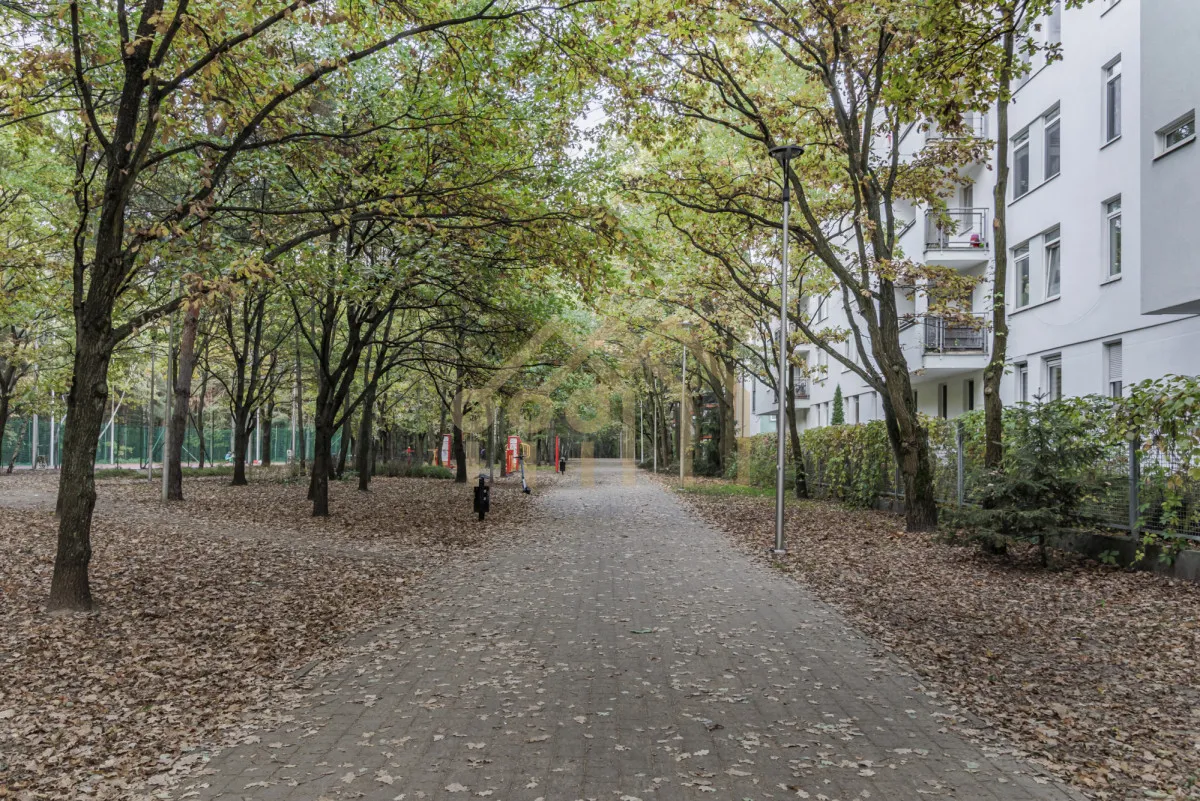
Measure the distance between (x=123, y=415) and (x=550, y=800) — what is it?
6055cm

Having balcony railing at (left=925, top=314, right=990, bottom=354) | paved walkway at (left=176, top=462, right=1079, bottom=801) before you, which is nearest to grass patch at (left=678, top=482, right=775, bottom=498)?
balcony railing at (left=925, top=314, right=990, bottom=354)

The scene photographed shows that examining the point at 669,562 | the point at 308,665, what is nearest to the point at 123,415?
the point at 669,562

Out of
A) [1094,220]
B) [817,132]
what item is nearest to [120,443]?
[817,132]

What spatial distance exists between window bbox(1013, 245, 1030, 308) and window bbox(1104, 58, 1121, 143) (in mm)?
4090

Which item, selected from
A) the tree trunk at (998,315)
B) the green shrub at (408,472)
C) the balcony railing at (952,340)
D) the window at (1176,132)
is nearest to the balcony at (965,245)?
the balcony railing at (952,340)

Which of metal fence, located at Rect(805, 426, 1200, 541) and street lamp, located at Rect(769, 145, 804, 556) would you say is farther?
street lamp, located at Rect(769, 145, 804, 556)

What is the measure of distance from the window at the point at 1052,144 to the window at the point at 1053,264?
4.61 ft

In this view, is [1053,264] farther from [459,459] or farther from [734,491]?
[459,459]

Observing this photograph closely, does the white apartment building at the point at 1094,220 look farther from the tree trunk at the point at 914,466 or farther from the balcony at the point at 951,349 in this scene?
the tree trunk at the point at 914,466

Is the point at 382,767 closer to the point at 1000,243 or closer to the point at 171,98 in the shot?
the point at 171,98

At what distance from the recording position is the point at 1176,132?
1335cm

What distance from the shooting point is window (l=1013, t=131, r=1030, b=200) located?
2273 cm

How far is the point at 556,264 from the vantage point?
451 inches

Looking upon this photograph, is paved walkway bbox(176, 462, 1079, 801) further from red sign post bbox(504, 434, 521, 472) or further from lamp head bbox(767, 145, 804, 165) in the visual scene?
red sign post bbox(504, 434, 521, 472)
